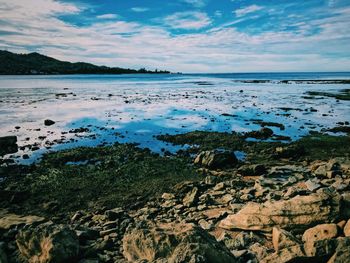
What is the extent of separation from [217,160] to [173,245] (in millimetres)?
14150

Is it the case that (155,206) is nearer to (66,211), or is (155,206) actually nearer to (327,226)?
(66,211)

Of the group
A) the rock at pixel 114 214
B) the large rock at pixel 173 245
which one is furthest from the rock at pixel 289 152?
the large rock at pixel 173 245

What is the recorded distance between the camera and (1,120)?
43000 millimetres

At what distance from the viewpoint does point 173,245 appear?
27.3 ft

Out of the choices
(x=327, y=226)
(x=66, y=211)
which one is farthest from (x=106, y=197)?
(x=327, y=226)

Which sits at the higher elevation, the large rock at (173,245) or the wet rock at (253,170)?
the large rock at (173,245)

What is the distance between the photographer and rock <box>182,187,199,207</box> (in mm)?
15367

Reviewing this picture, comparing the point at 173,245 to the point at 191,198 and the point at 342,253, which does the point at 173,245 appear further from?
the point at 191,198

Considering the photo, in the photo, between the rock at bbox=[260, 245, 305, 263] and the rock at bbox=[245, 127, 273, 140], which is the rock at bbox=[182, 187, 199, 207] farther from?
the rock at bbox=[245, 127, 273, 140]

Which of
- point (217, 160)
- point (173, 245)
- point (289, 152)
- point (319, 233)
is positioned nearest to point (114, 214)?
point (173, 245)

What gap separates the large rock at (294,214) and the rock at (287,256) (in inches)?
71.1

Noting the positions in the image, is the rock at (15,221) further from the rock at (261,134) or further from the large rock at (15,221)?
the rock at (261,134)

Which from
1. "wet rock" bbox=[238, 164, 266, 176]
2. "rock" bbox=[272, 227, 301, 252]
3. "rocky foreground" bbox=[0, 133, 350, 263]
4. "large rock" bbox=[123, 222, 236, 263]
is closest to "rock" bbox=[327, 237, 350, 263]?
"rocky foreground" bbox=[0, 133, 350, 263]

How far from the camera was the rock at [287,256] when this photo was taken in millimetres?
8234
